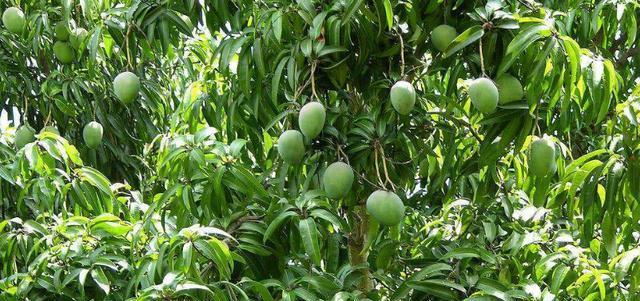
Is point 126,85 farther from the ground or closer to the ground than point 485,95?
closer to the ground

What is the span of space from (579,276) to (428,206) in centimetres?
79

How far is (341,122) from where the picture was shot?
2027 mm

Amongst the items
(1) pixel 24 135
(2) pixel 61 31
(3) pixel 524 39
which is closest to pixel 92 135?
(1) pixel 24 135

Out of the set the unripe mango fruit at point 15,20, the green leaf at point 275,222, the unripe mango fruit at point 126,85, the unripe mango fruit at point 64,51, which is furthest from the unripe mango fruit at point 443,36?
the unripe mango fruit at point 15,20

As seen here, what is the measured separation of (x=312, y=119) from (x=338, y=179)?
0.11 metres

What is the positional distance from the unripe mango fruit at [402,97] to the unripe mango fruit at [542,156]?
0.76ft

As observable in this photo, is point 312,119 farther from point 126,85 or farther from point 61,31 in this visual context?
point 61,31

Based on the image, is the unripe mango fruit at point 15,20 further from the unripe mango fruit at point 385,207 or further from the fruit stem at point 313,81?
the unripe mango fruit at point 385,207

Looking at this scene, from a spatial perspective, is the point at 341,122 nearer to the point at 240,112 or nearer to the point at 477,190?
the point at 240,112

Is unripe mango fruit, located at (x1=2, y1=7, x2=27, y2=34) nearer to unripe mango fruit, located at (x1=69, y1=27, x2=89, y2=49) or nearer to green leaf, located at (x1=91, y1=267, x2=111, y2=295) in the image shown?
unripe mango fruit, located at (x1=69, y1=27, x2=89, y2=49)

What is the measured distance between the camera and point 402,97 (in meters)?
1.84

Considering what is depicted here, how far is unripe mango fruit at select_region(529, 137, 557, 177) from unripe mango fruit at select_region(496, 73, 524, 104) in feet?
0.31

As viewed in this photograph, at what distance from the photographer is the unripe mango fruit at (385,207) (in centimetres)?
184

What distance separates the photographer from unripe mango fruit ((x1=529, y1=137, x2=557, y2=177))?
185cm
